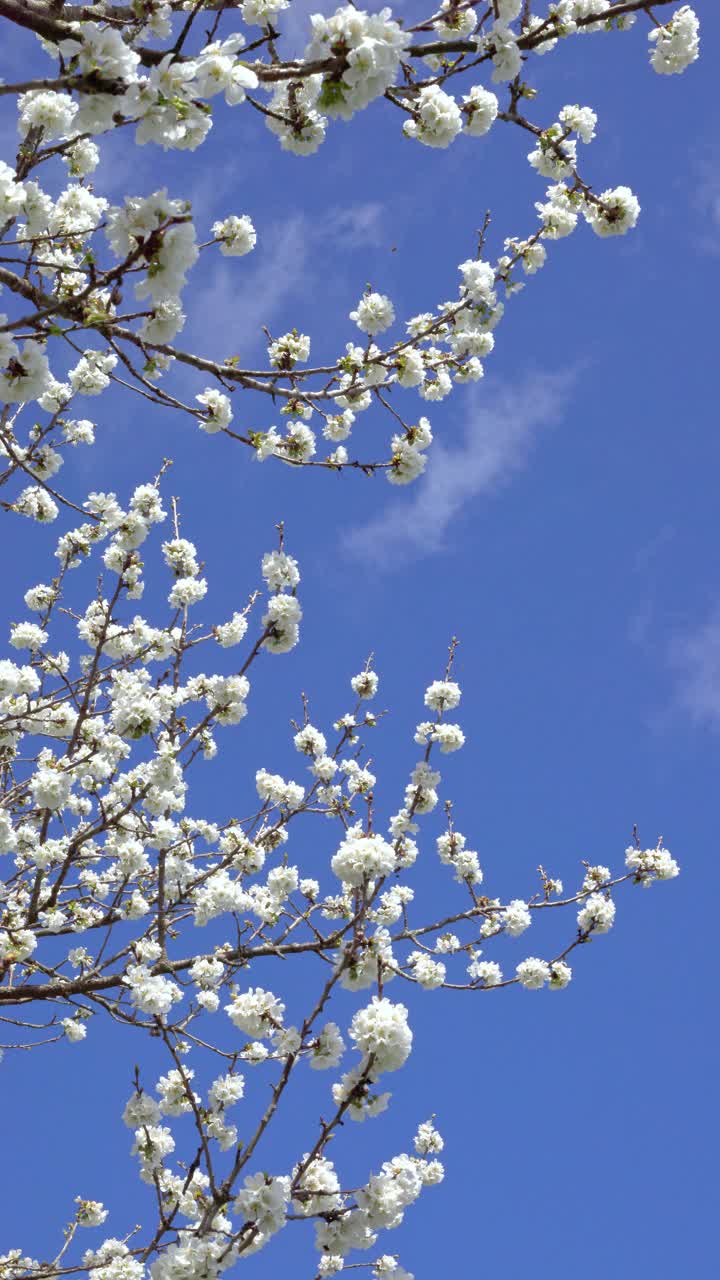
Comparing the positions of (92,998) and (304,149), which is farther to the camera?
(92,998)

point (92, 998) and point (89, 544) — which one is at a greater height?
point (89, 544)

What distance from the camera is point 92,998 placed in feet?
18.7

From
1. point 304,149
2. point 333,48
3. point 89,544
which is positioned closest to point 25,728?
point 89,544

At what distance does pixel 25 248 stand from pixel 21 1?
6.65 ft

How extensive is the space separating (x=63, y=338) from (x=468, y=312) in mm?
2830

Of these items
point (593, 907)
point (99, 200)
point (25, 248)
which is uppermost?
point (99, 200)

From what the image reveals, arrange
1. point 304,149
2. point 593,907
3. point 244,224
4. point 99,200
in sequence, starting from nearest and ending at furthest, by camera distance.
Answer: point 304,149 → point 244,224 → point 99,200 → point 593,907

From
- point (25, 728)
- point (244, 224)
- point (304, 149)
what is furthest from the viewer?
point (25, 728)

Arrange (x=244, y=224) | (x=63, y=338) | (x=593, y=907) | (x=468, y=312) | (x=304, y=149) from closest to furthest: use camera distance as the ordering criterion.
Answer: (x=63, y=338) → (x=304, y=149) → (x=244, y=224) → (x=468, y=312) → (x=593, y=907)

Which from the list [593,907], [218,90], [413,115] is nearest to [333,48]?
[218,90]

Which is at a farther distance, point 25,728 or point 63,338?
point 25,728

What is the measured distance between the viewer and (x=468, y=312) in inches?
212

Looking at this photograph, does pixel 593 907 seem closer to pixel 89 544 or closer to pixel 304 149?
pixel 89 544

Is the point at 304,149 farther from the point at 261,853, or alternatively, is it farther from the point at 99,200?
the point at 261,853
